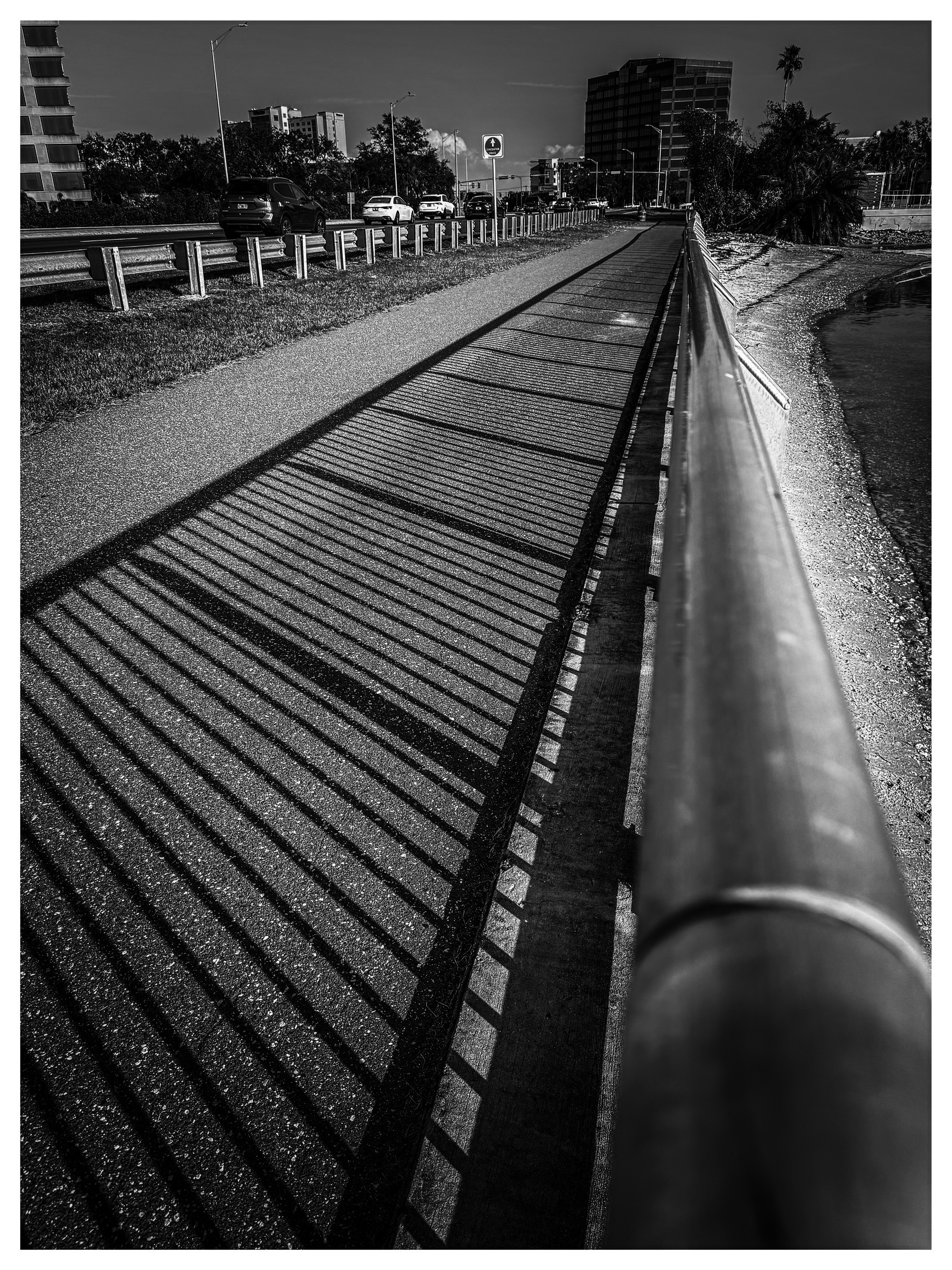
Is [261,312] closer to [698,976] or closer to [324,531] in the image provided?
[324,531]

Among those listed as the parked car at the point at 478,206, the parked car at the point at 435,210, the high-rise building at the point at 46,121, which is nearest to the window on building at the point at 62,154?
the high-rise building at the point at 46,121

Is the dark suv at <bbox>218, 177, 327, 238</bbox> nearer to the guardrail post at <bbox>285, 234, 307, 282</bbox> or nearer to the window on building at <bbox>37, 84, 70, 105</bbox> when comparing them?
the guardrail post at <bbox>285, 234, 307, 282</bbox>

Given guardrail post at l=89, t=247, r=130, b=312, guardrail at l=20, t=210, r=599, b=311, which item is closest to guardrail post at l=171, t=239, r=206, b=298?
guardrail at l=20, t=210, r=599, b=311

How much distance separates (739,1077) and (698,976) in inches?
2.3

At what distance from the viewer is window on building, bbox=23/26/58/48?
88875mm

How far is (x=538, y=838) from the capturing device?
106 inches

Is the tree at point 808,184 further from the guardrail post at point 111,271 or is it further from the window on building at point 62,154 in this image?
the window on building at point 62,154

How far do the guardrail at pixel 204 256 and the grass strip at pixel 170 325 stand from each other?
33 cm

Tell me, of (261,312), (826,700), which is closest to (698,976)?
(826,700)

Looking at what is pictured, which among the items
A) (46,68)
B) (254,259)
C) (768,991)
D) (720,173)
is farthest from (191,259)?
(46,68)

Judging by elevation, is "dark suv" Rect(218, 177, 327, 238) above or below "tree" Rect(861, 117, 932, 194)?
below

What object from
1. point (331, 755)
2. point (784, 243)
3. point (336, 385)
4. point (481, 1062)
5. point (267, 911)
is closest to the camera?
point (481, 1062)

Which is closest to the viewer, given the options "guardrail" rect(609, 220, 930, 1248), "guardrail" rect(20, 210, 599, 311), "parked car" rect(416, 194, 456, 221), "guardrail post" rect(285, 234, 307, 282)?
"guardrail" rect(609, 220, 930, 1248)

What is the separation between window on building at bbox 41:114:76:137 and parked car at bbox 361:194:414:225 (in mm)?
74688
